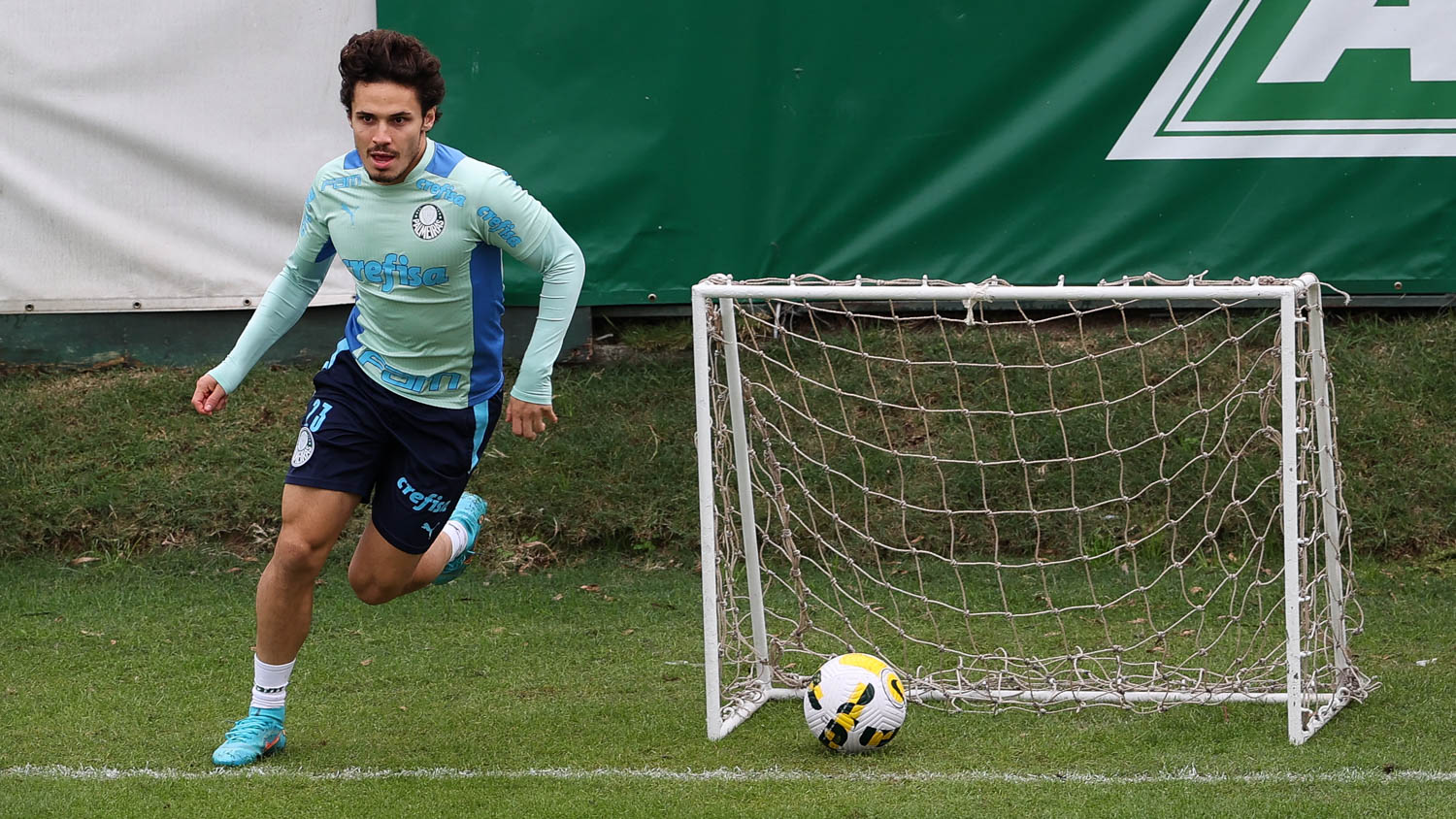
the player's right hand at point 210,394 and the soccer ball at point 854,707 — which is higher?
the player's right hand at point 210,394

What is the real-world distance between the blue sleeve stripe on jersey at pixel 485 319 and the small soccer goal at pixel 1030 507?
1.69 feet

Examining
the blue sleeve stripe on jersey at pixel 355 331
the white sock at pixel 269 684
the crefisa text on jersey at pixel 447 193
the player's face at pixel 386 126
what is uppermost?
the player's face at pixel 386 126

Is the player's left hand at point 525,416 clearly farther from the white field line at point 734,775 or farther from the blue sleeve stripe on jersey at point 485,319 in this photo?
the white field line at point 734,775

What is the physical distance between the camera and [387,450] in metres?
3.92

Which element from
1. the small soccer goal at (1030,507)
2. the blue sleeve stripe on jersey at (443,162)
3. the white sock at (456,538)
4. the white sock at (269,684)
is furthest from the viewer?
the white sock at (456,538)

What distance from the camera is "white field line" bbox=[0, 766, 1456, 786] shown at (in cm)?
352

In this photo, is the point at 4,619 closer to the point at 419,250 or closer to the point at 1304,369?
the point at 419,250

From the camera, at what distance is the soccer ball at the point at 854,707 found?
3.82 m

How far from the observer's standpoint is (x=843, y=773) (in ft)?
12.1

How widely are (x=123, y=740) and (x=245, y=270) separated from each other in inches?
126

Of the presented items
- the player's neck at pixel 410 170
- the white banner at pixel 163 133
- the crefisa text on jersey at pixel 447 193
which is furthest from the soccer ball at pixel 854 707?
the white banner at pixel 163 133

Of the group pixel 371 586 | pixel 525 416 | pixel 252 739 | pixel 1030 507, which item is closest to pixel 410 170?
pixel 525 416

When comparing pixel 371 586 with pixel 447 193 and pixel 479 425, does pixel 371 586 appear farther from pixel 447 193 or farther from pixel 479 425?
pixel 447 193

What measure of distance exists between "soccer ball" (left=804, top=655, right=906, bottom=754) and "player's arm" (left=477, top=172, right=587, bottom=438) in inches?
38.4
